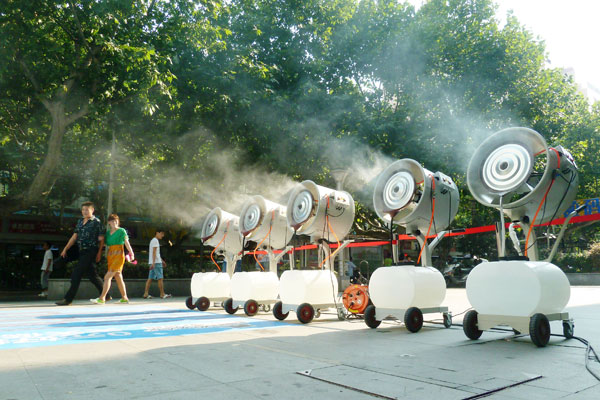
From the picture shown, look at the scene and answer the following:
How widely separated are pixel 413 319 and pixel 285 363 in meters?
2.19

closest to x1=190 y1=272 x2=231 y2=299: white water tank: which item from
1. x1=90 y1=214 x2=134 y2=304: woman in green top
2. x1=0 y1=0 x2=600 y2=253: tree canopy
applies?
x1=90 y1=214 x2=134 y2=304: woman in green top

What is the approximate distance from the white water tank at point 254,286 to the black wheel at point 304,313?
1.30 m

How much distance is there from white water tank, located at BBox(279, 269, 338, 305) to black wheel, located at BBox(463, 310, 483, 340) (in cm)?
224

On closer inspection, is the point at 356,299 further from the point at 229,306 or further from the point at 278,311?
the point at 229,306

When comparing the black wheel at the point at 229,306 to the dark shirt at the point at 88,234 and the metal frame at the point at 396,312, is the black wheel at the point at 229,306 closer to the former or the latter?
the metal frame at the point at 396,312

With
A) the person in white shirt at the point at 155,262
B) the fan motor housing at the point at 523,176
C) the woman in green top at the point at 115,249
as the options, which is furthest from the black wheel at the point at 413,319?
the person in white shirt at the point at 155,262

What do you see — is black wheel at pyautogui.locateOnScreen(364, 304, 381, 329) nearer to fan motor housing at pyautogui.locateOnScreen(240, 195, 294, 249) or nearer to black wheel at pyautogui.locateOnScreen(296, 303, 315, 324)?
black wheel at pyautogui.locateOnScreen(296, 303, 315, 324)

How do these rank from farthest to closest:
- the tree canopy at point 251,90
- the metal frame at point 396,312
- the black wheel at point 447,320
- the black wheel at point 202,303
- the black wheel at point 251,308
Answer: the tree canopy at point 251,90 < the black wheel at point 202,303 < the black wheel at point 251,308 < the black wheel at point 447,320 < the metal frame at point 396,312

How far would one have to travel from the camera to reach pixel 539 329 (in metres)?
4.05

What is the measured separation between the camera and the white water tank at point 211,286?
840 cm

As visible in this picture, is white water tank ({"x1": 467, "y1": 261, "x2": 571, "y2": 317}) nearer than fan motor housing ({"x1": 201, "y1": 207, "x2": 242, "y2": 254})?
Yes

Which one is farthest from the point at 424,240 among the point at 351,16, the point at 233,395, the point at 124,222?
the point at 124,222

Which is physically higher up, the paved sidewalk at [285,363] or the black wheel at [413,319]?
the black wheel at [413,319]

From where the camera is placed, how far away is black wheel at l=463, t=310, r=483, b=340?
15.0 ft
